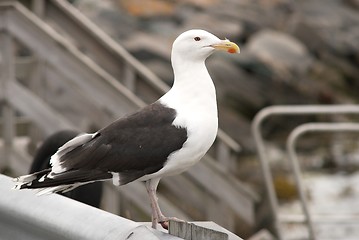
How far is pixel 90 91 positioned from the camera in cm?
992

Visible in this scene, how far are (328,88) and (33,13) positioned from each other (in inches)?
438

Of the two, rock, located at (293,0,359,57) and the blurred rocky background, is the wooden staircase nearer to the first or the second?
the blurred rocky background

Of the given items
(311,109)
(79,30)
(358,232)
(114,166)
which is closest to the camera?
(114,166)

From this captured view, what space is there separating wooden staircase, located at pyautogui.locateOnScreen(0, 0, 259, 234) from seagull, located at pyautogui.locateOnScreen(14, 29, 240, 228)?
14.9ft

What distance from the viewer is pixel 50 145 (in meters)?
6.40

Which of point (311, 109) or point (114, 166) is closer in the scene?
point (114, 166)

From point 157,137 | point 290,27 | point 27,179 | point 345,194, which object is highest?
point 290,27

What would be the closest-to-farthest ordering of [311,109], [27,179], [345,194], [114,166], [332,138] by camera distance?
[27,179]
[114,166]
[311,109]
[345,194]
[332,138]

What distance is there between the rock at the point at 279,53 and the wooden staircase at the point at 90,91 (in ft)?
33.9

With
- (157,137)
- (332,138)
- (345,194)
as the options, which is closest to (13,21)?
(157,137)

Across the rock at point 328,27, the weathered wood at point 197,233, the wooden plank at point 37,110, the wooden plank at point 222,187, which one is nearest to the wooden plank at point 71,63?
the wooden plank at point 37,110

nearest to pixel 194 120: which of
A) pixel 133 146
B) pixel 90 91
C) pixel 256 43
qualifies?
pixel 133 146

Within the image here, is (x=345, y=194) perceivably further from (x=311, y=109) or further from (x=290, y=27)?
(x=311, y=109)

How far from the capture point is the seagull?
16.5ft
